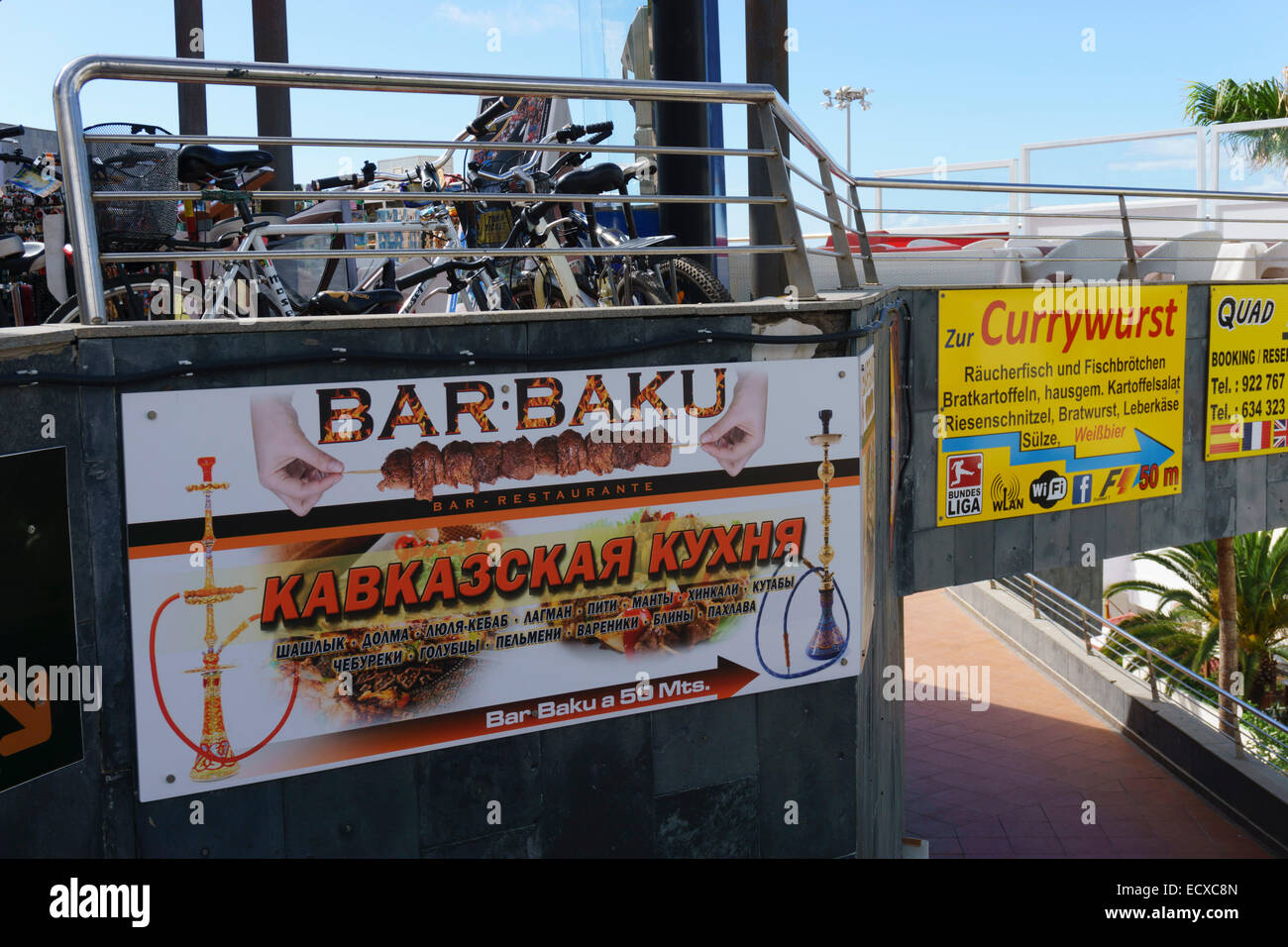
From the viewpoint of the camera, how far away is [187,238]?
16.7ft

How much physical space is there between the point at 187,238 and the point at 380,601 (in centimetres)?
234

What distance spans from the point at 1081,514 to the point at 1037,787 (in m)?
4.19

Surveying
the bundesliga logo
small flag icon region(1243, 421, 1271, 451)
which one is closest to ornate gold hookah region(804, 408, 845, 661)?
the bundesliga logo

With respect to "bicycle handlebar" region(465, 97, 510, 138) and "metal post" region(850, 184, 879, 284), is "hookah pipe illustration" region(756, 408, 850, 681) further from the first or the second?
"bicycle handlebar" region(465, 97, 510, 138)

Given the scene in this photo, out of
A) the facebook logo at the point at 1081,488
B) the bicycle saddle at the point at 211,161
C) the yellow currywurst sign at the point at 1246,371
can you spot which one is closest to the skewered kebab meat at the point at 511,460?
the bicycle saddle at the point at 211,161

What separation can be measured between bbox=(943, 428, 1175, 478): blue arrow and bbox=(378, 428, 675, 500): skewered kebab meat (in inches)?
107

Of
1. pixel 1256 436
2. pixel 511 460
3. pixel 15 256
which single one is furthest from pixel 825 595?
pixel 1256 436

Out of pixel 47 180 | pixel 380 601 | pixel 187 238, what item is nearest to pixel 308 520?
pixel 380 601

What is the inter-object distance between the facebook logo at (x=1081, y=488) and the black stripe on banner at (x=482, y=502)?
9.30 feet

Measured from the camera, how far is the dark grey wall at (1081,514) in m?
6.14

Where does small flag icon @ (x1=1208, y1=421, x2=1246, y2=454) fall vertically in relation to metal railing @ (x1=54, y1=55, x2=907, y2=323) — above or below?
below

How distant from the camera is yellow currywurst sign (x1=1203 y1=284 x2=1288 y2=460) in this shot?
744 cm

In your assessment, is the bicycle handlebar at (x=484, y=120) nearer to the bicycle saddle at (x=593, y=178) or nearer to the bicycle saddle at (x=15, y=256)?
the bicycle saddle at (x=593, y=178)
